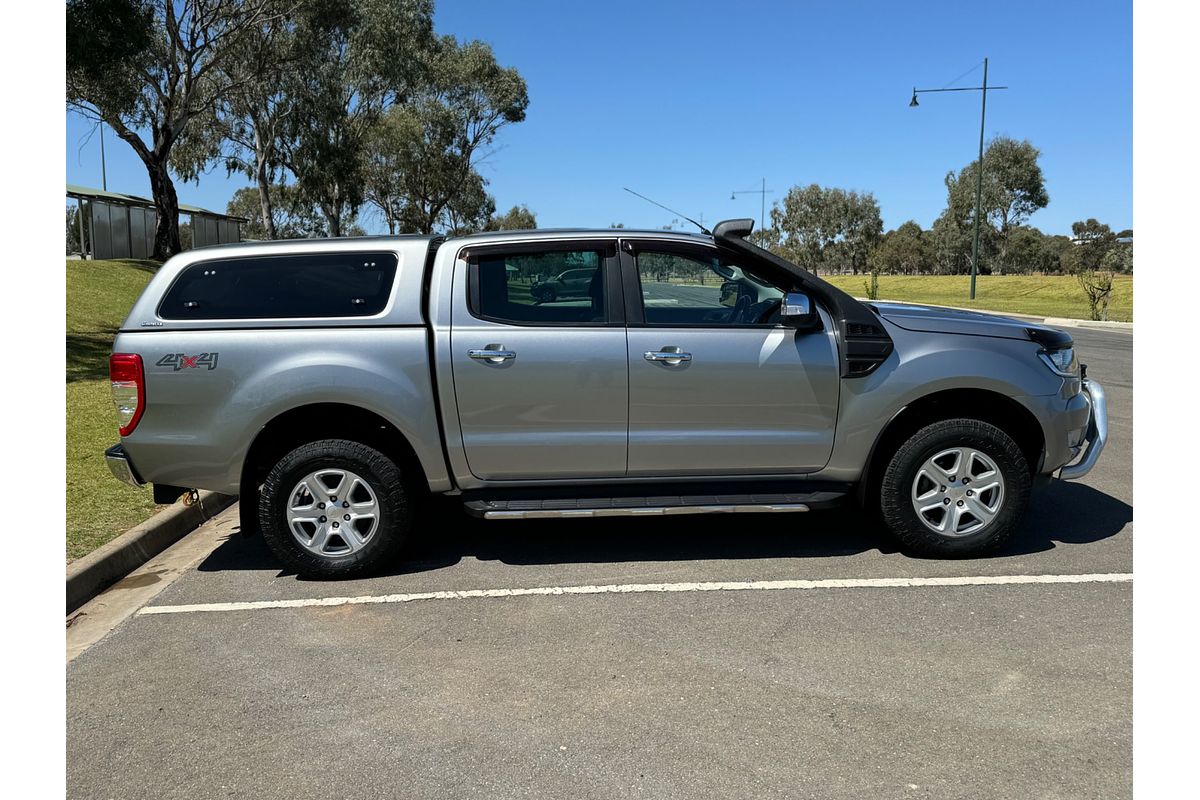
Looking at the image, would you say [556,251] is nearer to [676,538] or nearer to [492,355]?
[492,355]

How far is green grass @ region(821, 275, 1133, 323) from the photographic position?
3177cm

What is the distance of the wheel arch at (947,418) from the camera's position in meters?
5.04

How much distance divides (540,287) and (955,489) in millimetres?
2599

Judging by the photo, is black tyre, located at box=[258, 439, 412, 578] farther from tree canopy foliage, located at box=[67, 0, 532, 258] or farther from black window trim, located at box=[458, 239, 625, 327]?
tree canopy foliage, located at box=[67, 0, 532, 258]

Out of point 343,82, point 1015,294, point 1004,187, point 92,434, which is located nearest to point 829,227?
point 1004,187

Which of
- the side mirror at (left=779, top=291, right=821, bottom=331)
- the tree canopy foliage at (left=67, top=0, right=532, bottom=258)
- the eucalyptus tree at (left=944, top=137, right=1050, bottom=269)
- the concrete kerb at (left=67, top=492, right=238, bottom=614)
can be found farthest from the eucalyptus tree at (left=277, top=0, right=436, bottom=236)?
the eucalyptus tree at (left=944, top=137, right=1050, bottom=269)

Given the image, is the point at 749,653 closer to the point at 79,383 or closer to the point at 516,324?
the point at 516,324

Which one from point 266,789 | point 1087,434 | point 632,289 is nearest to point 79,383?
Result: point 632,289

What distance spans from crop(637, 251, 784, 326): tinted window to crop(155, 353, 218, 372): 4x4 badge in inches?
93.4

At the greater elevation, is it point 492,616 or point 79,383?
point 79,383

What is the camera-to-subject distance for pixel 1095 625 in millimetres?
4148

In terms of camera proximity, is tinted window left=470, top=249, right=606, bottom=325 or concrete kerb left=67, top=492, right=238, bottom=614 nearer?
concrete kerb left=67, top=492, right=238, bottom=614

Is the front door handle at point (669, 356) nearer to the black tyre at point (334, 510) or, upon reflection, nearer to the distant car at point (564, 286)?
the distant car at point (564, 286)
